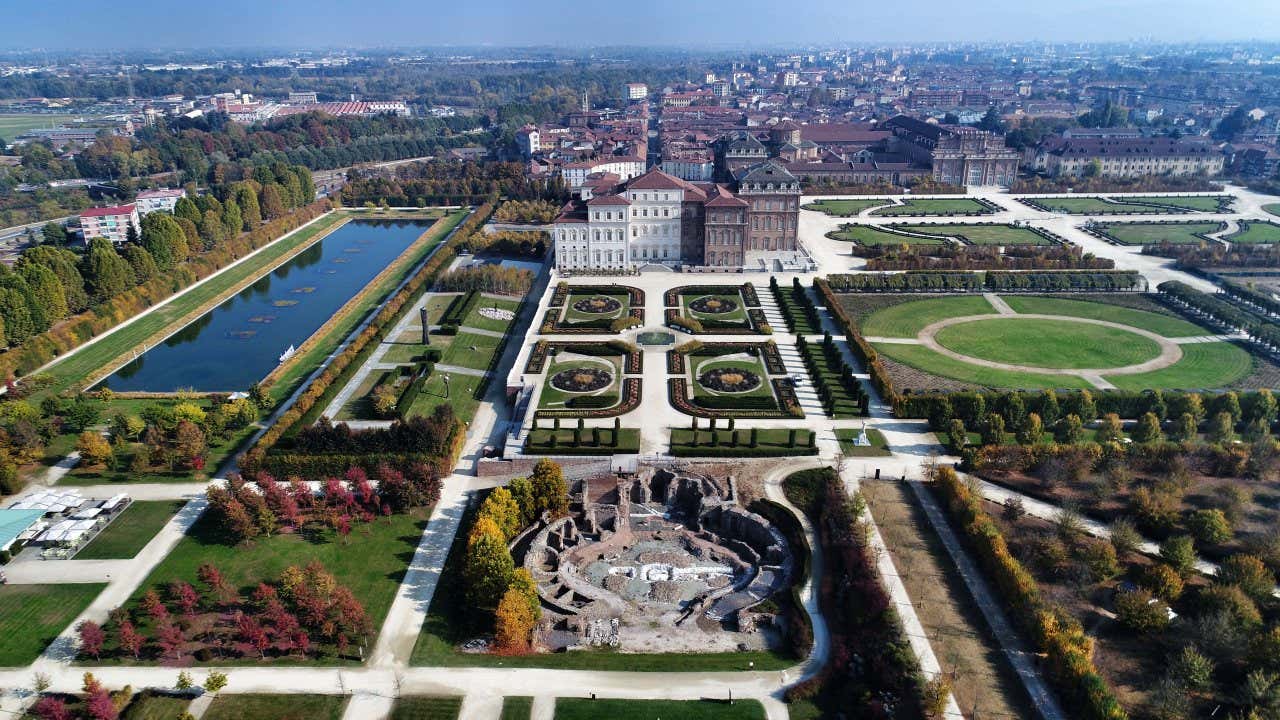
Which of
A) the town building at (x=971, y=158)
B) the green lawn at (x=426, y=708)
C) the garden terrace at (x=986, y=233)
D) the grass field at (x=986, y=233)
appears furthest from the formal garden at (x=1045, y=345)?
the town building at (x=971, y=158)

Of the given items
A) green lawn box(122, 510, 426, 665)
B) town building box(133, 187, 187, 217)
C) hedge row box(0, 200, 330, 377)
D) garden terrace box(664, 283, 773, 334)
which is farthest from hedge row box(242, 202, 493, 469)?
town building box(133, 187, 187, 217)

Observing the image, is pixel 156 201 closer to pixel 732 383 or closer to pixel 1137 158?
pixel 732 383

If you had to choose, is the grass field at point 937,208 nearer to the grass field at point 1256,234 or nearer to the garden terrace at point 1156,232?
the garden terrace at point 1156,232

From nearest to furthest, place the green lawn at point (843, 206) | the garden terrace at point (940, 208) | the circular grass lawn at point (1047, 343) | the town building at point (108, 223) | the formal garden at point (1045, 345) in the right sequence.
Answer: the formal garden at point (1045, 345) → the circular grass lawn at point (1047, 343) → the town building at point (108, 223) → the garden terrace at point (940, 208) → the green lawn at point (843, 206)

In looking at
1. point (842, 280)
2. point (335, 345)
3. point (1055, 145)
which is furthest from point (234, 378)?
point (1055, 145)

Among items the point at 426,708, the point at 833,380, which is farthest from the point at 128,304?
the point at 833,380

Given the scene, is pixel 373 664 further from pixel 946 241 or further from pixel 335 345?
pixel 946 241

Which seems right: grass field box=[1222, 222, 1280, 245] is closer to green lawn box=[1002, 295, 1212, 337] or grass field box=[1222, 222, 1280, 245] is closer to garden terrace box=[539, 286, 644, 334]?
green lawn box=[1002, 295, 1212, 337]
